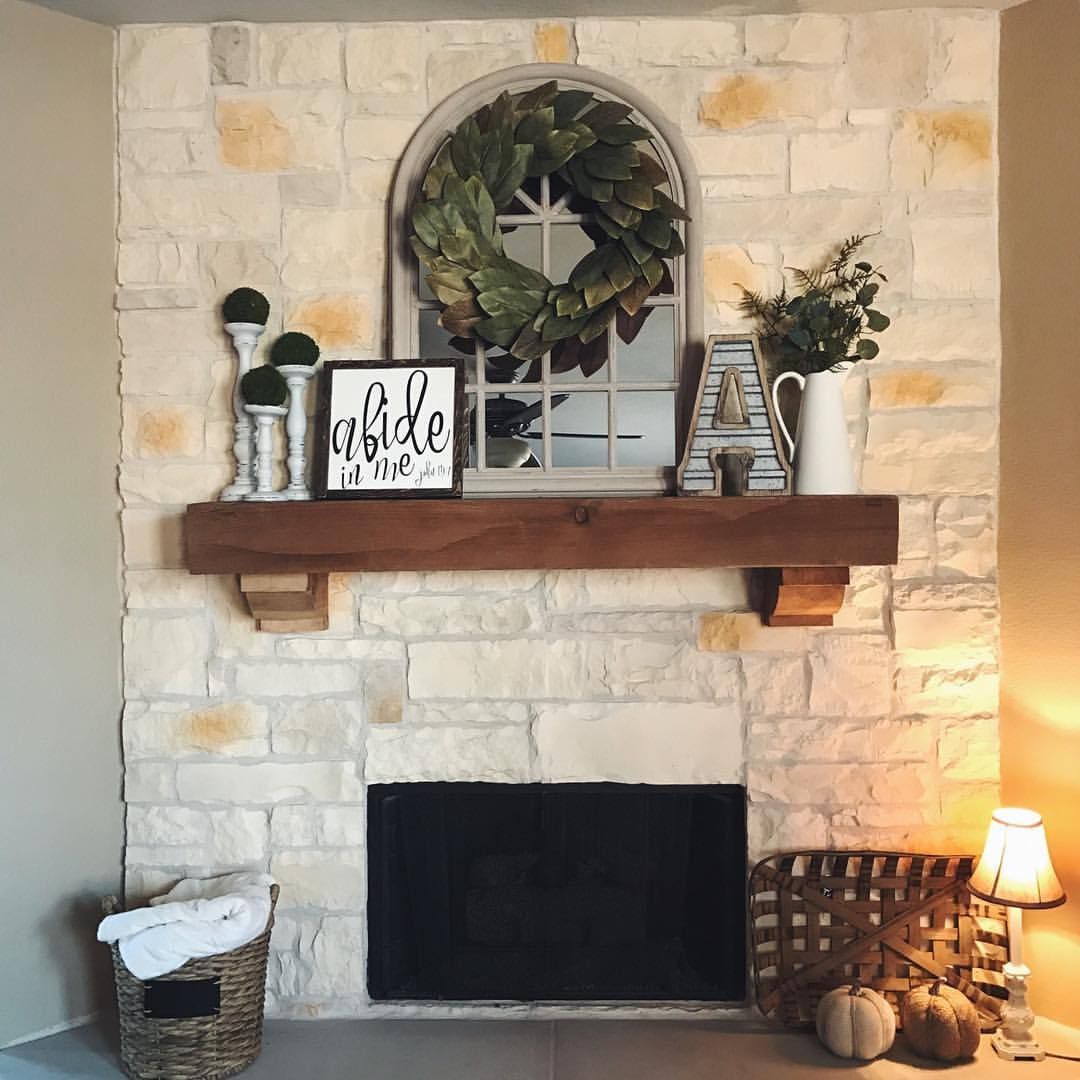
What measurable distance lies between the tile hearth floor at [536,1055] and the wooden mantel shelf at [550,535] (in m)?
0.92

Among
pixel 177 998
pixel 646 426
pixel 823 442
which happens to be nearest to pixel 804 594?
pixel 823 442

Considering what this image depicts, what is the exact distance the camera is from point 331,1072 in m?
1.86

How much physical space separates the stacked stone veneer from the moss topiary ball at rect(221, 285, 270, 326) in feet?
0.21

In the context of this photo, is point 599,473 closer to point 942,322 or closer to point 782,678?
point 782,678

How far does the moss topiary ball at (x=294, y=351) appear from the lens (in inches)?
78.4

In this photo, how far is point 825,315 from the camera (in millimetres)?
1918

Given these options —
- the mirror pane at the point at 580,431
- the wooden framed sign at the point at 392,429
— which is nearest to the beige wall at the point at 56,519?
the wooden framed sign at the point at 392,429

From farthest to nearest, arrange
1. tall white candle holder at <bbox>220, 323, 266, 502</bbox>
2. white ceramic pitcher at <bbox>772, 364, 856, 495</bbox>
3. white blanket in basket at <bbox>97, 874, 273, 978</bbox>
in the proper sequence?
tall white candle holder at <bbox>220, 323, 266, 502</bbox> → white ceramic pitcher at <bbox>772, 364, 856, 495</bbox> → white blanket in basket at <bbox>97, 874, 273, 978</bbox>

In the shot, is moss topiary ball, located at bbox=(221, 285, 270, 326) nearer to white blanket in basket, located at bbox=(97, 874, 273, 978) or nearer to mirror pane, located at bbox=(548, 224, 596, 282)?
mirror pane, located at bbox=(548, 224, 596, 282)

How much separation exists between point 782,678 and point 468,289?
1046mm

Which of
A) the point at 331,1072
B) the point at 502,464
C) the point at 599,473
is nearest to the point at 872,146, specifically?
the point at 599,473

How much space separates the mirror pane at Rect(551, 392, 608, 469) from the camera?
204 cm

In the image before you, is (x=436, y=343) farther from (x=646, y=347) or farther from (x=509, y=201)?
(x=646, y=347)

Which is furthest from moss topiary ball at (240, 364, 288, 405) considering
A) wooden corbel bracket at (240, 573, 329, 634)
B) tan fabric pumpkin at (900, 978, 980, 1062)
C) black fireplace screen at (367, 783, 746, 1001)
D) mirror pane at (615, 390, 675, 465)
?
tan fabric pumpkin at (900, 978, 980, 1062)
